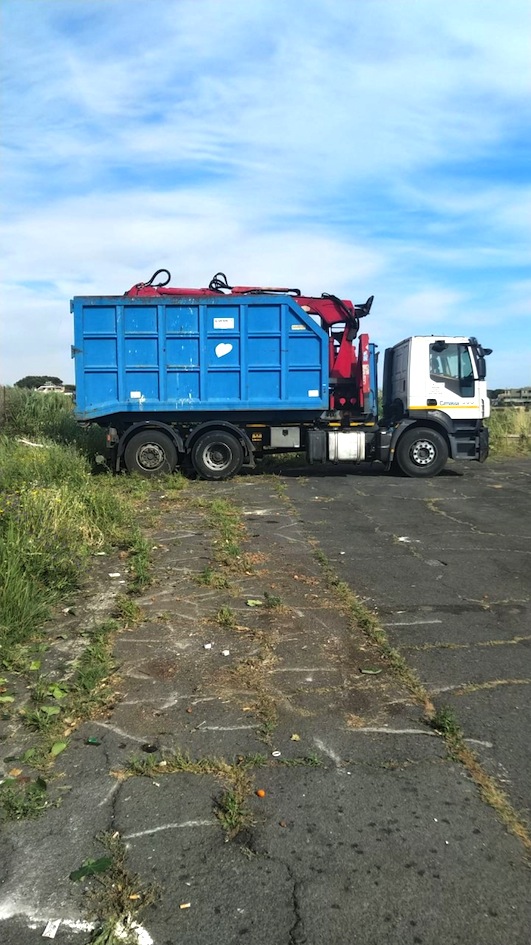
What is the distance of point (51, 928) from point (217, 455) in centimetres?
1097

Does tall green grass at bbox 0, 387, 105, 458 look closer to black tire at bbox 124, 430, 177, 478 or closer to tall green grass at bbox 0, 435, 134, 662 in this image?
black tire at bbox 124, 430, 177, 478

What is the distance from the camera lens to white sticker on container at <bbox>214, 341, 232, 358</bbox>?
1263 cm

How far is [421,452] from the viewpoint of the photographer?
1388 centimetres

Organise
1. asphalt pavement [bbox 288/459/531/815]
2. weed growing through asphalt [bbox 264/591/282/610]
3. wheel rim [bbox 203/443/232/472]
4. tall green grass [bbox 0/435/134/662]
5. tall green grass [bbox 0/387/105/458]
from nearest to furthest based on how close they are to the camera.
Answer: asphalt pavement [bbox 288/459/531/815], tall green grass [bbox 0/435/134/662], weed growing through asphalt [bbox 264/591/282/610], wheel rim [bbox 203/443/232/472], tall green grass [bbox 0/387/105/458]

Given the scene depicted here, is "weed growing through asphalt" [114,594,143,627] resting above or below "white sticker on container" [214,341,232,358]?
below

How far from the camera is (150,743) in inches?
129

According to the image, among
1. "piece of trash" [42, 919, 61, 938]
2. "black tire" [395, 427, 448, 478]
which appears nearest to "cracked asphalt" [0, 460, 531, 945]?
"piece of trash" [42, 919, 61, 938]

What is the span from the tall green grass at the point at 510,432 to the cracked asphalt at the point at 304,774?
571 inches

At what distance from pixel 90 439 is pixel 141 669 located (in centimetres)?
1068

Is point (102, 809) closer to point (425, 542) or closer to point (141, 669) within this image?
point (141, 669)

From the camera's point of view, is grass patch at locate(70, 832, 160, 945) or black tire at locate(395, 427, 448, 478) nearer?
Result: grass patch at locate(70, 832, 160, 945)

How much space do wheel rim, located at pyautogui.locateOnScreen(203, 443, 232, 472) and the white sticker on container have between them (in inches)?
65.8

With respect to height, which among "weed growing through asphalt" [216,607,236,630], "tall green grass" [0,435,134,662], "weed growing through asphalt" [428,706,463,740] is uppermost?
"tall green grass" [0,435,134,662]

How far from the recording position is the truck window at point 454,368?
1362cm
